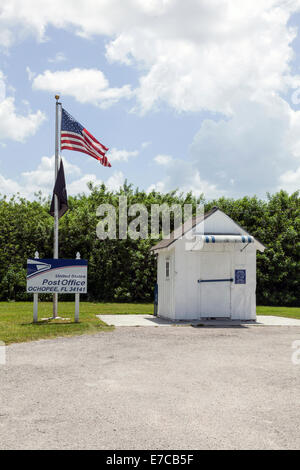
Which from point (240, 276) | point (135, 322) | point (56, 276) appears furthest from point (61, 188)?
point (240, 276)

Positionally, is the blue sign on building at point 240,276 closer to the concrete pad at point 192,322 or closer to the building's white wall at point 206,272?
the building's white wall at point 206,272

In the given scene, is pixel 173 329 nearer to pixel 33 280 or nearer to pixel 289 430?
pixel 33 280

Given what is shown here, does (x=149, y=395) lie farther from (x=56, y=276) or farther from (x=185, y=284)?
(x=185, y=284)

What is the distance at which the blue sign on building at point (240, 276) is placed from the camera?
51.8 ft

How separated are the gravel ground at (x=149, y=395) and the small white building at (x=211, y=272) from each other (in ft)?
15.4

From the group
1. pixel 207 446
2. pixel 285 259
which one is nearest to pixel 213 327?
pixel 207 446

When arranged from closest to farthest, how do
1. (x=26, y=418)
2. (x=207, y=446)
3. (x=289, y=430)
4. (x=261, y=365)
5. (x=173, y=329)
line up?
(x=207, y=446), (x=289, y=430), (x=26, y=418), (x=261, y=365), (x=173, y=329)

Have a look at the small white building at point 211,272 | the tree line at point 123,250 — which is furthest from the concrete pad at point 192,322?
the tree line at point 123,250

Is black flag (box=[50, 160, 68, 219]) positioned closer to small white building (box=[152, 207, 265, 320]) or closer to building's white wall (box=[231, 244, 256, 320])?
small white building (box=[152, 207, 265, 320])

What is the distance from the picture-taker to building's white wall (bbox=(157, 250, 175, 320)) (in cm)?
1577

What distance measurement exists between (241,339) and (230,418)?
6481 mm

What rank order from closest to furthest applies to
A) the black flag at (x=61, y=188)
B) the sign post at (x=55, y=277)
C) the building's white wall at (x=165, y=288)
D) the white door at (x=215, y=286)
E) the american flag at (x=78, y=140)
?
the sign post at (x=55, y=277) < the black flag at (x=61, y=188) < the american flag at (x=78, y=140) < the white door at (x=215, y=286) < the building's white wall at (x=165, y=288)

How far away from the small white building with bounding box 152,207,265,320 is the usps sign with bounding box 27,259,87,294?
10.1 feet

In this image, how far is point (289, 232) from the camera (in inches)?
1126
